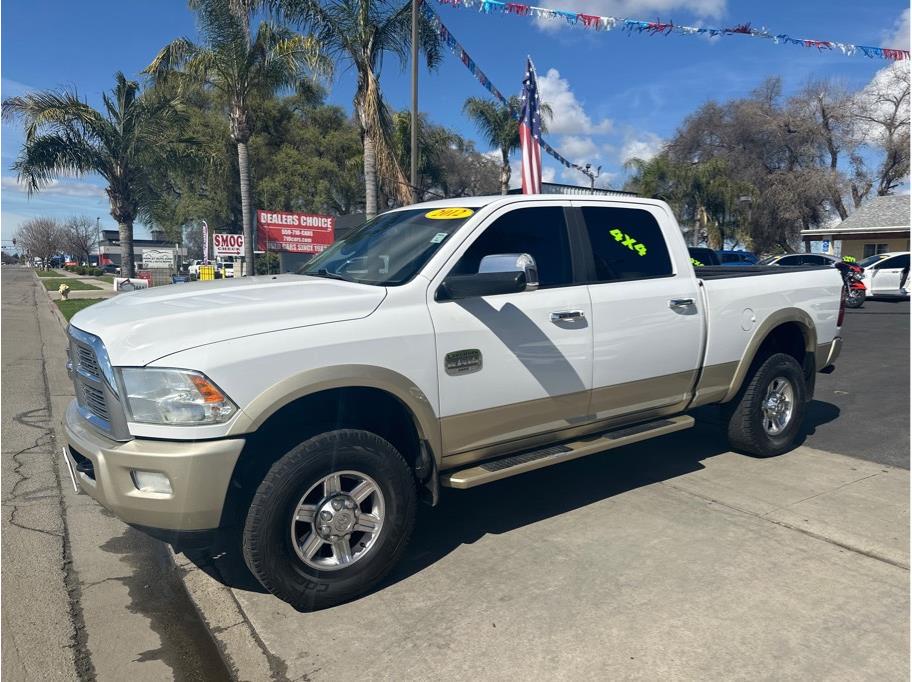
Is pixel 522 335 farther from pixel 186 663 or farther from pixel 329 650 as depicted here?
pixel 186 663

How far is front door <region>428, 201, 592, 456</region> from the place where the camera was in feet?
11.9

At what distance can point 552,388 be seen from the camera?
13.2 ft

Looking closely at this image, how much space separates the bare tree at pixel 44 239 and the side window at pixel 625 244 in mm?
122974

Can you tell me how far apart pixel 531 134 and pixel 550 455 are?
853 cm

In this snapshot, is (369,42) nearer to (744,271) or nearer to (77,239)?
(744,271)

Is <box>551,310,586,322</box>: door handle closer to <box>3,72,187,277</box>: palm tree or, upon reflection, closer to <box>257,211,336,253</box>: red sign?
<box>257,211,336,253</box>: red sign

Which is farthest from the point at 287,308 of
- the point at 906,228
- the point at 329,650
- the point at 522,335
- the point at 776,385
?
the point at 906,228

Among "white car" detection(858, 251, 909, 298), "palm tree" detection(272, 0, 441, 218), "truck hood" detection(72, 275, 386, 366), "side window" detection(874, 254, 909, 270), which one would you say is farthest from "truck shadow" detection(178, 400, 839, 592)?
"side window" detection(874, 254, 909, 270)

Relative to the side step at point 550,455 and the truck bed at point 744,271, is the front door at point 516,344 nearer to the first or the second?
the side step at point 550,455

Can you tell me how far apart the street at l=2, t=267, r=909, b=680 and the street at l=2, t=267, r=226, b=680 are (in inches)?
0.5

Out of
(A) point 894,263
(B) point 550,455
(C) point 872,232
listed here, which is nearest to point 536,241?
(B) point 550,455

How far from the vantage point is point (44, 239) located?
365ft

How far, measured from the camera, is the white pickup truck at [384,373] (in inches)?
118

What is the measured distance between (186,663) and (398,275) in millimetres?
2107
